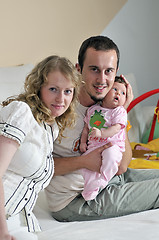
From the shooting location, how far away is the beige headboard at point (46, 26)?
2.55m

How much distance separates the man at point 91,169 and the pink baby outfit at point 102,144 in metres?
0.03

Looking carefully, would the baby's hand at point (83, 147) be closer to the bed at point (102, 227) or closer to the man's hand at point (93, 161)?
the man's hand at point (93, 161)

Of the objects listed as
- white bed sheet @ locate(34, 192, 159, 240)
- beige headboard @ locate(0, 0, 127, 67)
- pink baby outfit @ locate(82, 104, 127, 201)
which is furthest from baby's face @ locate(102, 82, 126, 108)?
beige headboard @ locate(0, 0, 127, 67)

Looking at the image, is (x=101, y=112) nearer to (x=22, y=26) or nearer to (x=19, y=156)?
(x=19, y=156)

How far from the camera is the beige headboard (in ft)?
8.38

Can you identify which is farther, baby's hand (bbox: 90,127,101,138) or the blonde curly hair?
baby's hand (bbox: 90,127,101,138)

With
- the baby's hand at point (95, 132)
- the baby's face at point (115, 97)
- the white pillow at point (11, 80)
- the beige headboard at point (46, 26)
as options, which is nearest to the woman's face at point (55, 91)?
the baby's hand at point (95, 132)

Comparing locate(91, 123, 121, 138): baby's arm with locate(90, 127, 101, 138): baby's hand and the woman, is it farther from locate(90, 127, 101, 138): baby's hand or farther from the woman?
the woman

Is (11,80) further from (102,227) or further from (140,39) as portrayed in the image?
(140,39)

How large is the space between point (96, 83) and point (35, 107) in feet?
1.48

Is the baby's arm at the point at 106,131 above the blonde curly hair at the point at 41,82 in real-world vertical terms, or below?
below

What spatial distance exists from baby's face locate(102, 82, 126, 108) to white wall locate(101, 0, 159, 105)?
1611mm

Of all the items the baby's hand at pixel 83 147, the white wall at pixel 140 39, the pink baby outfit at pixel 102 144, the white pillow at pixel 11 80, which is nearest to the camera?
the pink baby outfit at pixel 102 144

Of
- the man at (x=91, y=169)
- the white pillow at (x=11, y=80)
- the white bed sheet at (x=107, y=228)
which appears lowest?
the white bed sheet at (x=107, y=228)
